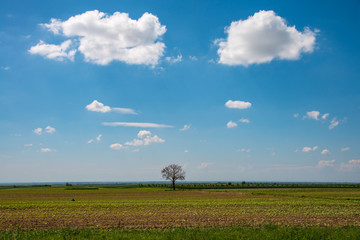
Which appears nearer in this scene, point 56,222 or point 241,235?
point 241,235

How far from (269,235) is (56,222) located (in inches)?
848

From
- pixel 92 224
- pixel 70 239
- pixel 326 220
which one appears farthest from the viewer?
pixel 326 220

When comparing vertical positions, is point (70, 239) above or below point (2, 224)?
above

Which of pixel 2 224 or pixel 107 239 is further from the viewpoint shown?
pixel 2 224

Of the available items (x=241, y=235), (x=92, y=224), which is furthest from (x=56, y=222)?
(x=241, y=235)

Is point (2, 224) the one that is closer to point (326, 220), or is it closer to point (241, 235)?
point (241, 235)

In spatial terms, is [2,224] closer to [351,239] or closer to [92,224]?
[92,224]

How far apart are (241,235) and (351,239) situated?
20.7 feet

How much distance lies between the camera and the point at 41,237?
1705 cm

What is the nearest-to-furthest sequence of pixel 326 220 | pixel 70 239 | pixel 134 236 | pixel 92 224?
pixel 70 239 < pixel 134 236 < pixel 92 224 < pixel 326 220

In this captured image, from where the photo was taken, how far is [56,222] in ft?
92.0

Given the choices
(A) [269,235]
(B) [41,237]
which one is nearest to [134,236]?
(B) [41,237]

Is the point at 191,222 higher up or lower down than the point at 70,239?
lower down

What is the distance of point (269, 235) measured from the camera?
16766 millimetres
